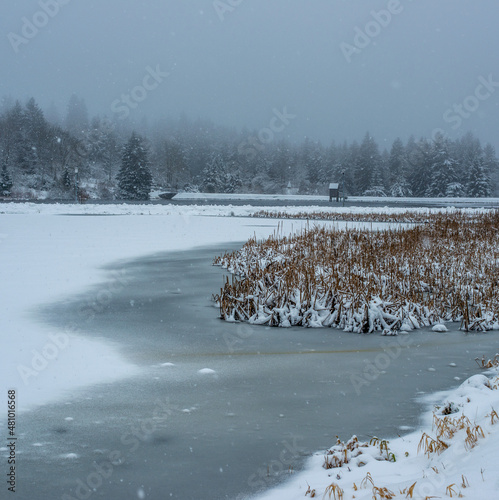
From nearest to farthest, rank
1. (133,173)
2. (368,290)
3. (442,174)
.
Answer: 1. (368,290)
2. (133,173)
3. (442,174)

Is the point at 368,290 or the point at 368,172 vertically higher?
the point at 368,172

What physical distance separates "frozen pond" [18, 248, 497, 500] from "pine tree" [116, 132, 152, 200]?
58.0m

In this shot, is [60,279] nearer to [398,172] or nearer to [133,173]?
[133,173]

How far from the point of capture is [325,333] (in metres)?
9.29

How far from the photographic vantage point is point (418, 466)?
4133 millimetres

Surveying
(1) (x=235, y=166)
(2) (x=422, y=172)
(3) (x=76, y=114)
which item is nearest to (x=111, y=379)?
(2) (x=422, y=172)

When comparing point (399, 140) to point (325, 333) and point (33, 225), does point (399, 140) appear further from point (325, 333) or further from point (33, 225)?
point (325, 333)

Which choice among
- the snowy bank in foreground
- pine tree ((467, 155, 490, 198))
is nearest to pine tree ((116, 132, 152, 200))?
pine tree ((467, 155, 490, 198))

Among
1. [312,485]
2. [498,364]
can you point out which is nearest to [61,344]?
[312,485]

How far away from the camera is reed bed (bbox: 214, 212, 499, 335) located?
9.79 metres

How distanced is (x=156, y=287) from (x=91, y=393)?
270 inches

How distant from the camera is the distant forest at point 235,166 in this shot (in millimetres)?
85062

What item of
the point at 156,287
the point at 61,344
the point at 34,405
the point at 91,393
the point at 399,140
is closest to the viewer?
the point at 34,405

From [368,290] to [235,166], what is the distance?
102m
